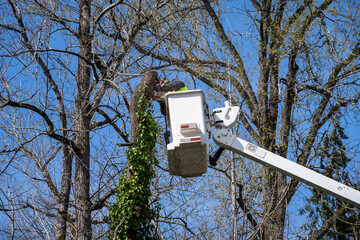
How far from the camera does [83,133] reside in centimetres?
1009

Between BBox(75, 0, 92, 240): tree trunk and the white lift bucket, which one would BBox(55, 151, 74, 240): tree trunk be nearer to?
BBox(75, 0, 92, 240): tree trunk

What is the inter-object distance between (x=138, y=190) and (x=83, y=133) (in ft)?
10.7

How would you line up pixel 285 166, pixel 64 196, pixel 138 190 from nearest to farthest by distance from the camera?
1. pixel 285 166
2. pixel 138 190
3. pixel 64 196

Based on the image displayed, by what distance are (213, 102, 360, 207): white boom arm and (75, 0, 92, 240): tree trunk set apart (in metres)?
4.17

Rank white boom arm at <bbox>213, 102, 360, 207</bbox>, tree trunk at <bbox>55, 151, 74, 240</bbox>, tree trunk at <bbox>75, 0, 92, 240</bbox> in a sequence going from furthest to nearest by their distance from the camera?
1. tree trunk at <bbox>55, 151, 74, 240</bbox>
2. tree trunk at <bbox>75, 0, 92, 240</bbox>
3. white boom arm at <bbox>213, 102, 360, 207</bbox>

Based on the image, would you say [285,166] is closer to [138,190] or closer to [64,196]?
[138,190]

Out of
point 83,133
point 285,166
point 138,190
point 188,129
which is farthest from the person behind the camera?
point 83,133

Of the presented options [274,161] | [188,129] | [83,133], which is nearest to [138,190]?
[274,161]

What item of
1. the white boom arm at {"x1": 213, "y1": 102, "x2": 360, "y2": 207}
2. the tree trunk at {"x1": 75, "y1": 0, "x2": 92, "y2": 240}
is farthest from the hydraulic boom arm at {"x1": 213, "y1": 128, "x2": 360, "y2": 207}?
the tree trunk at {"x1": 75, "y1": 0, "x2": 92, "y2": 240}

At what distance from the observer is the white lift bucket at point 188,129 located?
189 inches

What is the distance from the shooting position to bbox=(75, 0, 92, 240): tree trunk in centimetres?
910

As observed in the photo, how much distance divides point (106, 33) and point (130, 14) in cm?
69

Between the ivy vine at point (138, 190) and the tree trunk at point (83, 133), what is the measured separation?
172 centimetres

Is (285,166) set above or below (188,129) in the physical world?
below
